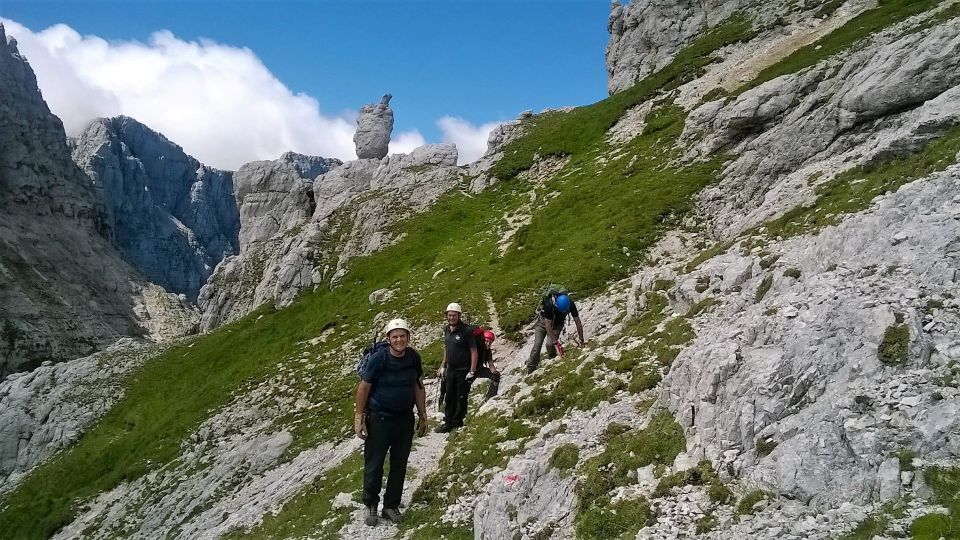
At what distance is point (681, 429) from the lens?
37.6 ft

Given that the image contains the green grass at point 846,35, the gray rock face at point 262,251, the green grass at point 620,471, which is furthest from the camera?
the gray rock face at point 262,251

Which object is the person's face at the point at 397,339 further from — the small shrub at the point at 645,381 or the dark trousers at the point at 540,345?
the dark trousers at the point at 540,345

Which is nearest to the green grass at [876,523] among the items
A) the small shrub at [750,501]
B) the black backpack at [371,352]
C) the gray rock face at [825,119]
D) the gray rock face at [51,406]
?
the small shrub at [750,501]

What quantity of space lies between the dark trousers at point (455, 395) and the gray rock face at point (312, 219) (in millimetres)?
42995

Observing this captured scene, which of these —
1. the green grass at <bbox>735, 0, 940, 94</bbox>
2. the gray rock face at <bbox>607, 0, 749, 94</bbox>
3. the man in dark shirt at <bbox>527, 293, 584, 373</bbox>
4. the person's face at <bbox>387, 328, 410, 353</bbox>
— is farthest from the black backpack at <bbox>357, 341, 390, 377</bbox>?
the gray rock face at <bbox>607, 0, 749, 94</bbox>

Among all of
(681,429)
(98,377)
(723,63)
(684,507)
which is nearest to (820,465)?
(684,507)

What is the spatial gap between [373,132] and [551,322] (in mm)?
117183

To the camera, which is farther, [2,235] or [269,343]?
[2,235]

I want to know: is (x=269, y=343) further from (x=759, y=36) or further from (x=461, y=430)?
(x=759, y=36)

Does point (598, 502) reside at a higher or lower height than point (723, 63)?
lower

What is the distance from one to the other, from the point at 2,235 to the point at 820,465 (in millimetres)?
177016

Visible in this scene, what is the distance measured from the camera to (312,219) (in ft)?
269

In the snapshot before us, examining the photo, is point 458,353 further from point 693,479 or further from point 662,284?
point 693,479

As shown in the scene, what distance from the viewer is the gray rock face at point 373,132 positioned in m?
129
